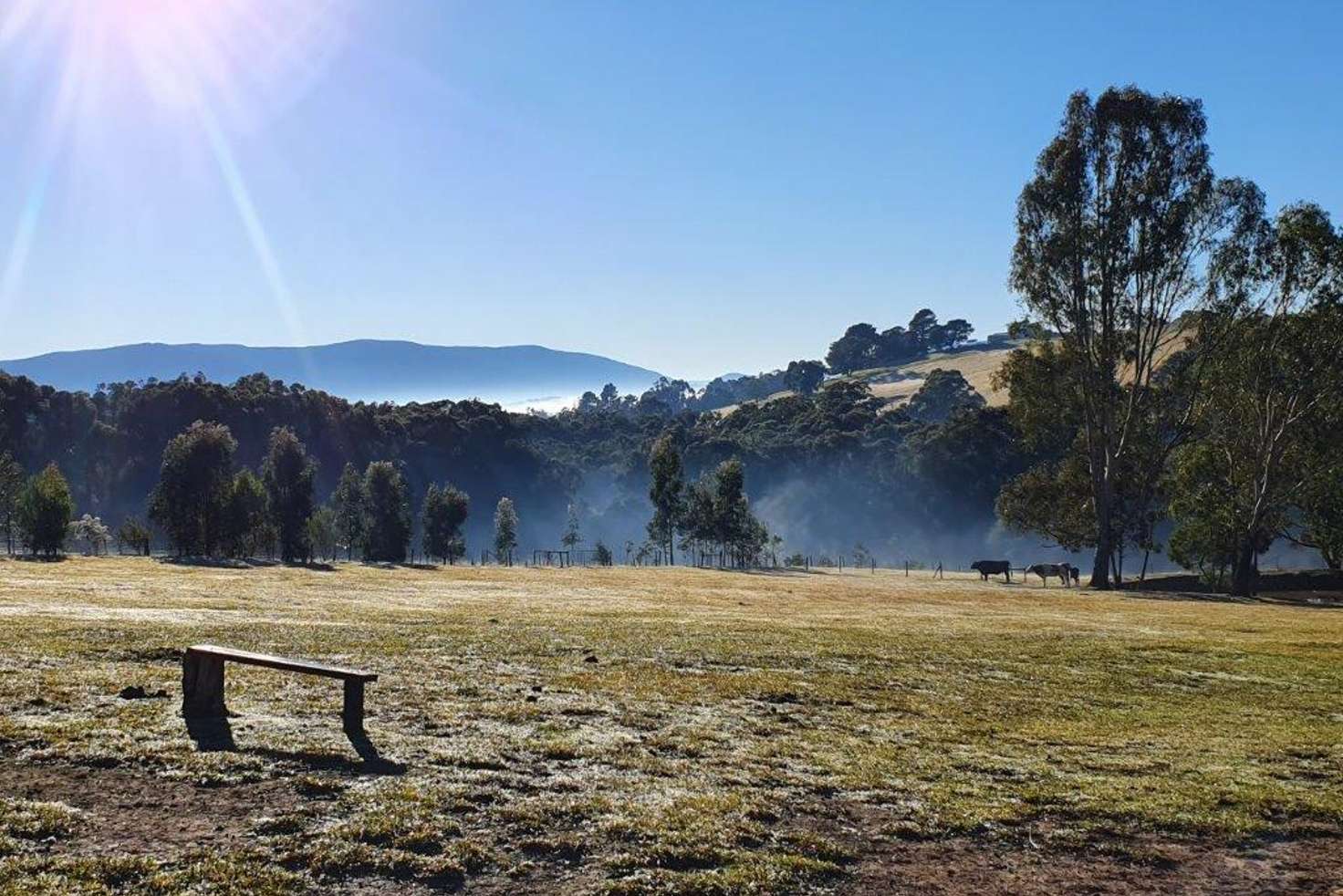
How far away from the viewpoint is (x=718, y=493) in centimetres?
13062

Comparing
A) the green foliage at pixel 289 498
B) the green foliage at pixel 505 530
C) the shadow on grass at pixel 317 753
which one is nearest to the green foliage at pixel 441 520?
the green foliage at pixel 505 530

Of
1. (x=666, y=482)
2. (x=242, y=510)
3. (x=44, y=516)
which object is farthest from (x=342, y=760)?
(x=666, y=482)

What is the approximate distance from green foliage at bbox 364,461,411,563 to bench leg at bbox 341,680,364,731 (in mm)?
106187

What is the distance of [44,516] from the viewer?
85562 mm

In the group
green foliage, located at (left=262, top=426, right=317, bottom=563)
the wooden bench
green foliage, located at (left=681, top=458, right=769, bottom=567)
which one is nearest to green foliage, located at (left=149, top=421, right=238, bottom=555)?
green foliage, located at (left=262, top=426, right=317, bottom=563)

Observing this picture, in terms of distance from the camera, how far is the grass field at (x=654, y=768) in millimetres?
9594

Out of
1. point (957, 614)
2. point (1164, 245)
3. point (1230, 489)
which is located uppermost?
point (1164, 245)

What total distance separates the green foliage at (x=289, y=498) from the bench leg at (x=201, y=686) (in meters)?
95.4

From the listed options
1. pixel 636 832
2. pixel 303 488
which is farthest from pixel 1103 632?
pixel 303 488

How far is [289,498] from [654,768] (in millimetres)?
101912

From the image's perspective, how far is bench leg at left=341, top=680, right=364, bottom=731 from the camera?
14078 mm

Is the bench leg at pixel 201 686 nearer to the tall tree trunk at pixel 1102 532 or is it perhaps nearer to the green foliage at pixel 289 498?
the tall tree trunk at pixel 1102 532

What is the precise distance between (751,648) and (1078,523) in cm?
5855

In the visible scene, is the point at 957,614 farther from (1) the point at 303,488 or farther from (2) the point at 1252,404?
(1) the point at 303,488
